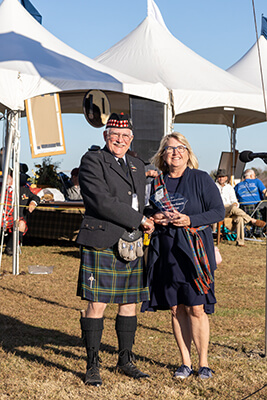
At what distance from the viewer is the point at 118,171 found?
3.62 m

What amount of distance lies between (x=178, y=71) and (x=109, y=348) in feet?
22.9

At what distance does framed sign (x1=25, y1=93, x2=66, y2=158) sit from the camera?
7.82 meters

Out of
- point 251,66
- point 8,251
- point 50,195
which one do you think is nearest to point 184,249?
point 8,251

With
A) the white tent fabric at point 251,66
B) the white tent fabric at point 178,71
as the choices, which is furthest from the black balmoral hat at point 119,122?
the white tent fabric at point 251,66

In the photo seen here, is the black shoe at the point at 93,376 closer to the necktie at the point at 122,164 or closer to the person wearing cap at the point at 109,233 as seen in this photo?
the person wearing cap at the point at 109,233

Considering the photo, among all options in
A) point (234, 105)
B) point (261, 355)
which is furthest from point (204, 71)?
point (261, 355)

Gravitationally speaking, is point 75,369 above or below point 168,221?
below

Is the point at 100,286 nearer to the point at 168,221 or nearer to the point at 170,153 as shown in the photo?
the point at 168,221

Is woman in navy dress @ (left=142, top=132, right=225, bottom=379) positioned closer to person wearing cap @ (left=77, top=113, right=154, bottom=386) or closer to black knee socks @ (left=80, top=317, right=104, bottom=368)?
person wearing cap @ (left=77, top=113, right=154, bottom=386)

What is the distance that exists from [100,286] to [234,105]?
7.03m

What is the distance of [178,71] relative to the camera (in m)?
10.4

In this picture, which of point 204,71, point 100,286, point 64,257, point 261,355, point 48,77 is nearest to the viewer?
point 100,286

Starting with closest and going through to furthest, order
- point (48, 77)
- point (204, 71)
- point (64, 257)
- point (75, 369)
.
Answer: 1. point (75, 369)
2. point (48, 77)
3. point (64, 257)
4. point (204, 71)

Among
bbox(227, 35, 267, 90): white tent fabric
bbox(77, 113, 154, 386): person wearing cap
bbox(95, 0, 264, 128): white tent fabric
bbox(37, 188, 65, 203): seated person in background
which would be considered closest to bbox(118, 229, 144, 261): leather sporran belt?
bbox(77, 113, 154, 386): person wearing cap
